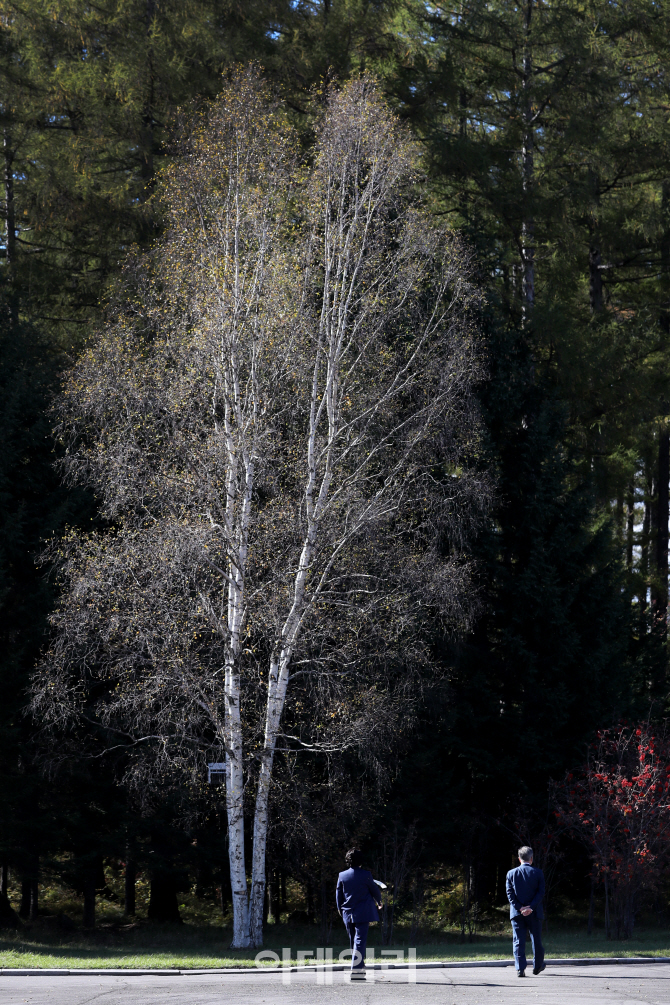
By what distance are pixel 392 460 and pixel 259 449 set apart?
2.43 m

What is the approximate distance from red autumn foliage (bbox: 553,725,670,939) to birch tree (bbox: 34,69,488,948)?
11.5ft

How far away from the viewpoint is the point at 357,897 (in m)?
10.0

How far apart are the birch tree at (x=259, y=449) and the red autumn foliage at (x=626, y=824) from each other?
11.5 ft

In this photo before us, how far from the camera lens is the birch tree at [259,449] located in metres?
15.0

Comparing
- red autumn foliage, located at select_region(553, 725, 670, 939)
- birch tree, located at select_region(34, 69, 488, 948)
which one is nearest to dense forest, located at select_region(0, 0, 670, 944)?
birch tree, located at select_region(34, 69, 488, 948)

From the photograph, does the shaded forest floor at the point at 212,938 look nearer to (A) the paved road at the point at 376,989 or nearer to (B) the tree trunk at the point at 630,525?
(A) the paved road at the point at 376,989

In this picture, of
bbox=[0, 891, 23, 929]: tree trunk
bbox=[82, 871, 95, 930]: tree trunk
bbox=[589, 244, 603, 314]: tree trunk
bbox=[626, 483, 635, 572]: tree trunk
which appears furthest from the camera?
bbox=[626, 483, 635, 572]: tree trunk

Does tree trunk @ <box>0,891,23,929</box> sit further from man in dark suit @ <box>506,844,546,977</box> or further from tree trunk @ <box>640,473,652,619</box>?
tree trunk @ <box>640,473,652,619</box>

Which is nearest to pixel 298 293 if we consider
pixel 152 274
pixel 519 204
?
pixel 152 274

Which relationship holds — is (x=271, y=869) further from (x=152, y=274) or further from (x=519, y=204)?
(x=519, y=204)

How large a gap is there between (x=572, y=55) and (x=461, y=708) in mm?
13976

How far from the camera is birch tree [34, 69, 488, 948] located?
14953 millimetres

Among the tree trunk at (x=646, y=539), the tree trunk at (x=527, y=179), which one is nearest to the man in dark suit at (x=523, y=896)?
the tree trunk at (x=527, y=179)

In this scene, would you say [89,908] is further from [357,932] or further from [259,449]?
[357,932]
